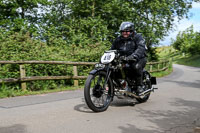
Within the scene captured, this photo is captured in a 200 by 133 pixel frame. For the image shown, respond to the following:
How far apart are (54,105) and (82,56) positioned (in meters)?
5.27

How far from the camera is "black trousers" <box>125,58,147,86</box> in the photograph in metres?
5.90

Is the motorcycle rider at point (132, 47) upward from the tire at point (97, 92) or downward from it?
upward

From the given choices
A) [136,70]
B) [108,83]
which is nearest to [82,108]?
[108,83]

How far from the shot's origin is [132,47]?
6.03m

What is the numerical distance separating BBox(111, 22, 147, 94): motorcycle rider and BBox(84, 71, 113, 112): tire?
0.77 meters

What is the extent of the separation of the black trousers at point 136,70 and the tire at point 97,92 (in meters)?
0.63

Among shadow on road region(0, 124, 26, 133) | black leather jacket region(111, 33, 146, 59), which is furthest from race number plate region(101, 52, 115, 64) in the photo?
shadow on road region(0, 124, 26, 133)

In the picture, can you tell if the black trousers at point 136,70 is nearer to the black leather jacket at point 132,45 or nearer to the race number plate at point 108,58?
the black leather jacket at point 132,45

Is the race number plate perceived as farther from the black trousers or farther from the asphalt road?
the asphalt road

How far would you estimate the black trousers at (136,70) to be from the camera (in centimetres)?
590

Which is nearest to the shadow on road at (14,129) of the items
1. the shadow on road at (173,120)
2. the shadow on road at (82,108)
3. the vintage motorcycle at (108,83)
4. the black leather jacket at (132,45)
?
the vintage motorcycle at (108,83)

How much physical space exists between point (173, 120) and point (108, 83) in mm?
1620

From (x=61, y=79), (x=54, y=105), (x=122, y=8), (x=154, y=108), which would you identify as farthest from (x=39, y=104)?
(x=122, y=8)

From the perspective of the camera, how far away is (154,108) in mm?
5910
